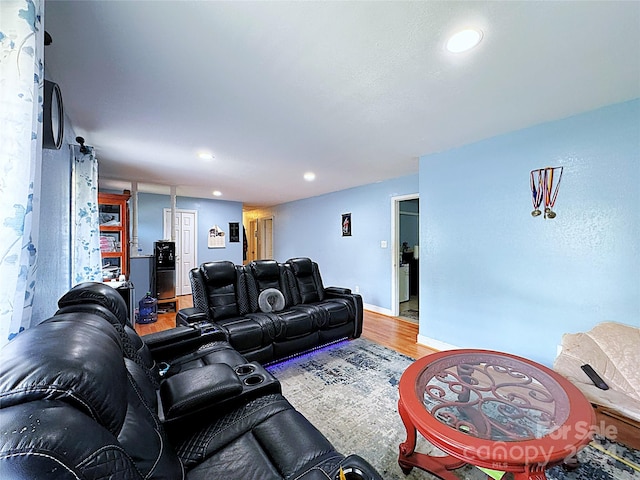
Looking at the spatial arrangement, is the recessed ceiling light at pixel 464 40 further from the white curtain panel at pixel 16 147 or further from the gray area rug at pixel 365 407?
the gray area rug at pixel 365 407

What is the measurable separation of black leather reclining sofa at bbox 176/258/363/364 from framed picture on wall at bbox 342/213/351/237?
1.89m

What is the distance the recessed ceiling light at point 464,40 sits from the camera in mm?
1348

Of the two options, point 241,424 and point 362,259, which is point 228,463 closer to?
point 241,424

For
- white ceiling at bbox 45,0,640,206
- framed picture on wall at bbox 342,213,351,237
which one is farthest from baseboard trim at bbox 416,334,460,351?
framed picture on wall at bbox 342,213,351,237

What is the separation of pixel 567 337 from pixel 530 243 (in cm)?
84

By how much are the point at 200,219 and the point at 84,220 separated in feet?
13.9

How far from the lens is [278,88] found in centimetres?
185

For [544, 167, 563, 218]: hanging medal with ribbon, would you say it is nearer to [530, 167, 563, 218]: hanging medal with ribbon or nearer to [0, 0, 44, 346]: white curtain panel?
[530, 167, 563, 218]: hanging medal with ribbon

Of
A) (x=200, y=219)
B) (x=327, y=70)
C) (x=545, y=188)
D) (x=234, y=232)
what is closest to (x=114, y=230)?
(x=200, y=219)

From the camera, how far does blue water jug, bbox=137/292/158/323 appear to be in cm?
433

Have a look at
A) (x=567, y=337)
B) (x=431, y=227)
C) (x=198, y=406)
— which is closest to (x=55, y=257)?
(x=198, y=406)

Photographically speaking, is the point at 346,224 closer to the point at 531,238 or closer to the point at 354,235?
the point at 354,235

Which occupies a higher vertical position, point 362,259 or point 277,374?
point 362,259

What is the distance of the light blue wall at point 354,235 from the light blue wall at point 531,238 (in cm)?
135
